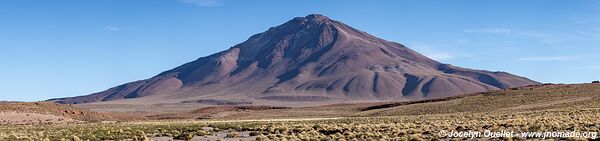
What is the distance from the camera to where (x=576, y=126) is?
96.9ft

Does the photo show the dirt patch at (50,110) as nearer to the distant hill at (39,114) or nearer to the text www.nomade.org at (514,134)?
the distant hill at (39,114)

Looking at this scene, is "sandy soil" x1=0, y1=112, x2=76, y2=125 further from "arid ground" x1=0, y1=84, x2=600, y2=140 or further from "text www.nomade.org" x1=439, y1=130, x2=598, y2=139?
"text www.nomade.org" x1=439, y1=130, x2=598, y2=139

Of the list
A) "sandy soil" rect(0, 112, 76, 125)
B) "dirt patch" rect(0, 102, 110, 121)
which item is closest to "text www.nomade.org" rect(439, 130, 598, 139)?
"sandy soil" rect(0, 112, 76, 125)

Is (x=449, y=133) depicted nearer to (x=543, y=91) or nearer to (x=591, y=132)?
(x=591, y=132)

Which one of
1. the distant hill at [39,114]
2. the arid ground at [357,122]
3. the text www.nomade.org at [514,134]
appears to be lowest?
the text www.nomade.org at [514,134]

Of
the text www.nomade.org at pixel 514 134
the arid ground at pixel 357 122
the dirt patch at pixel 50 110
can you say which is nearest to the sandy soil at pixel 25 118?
the arid ground at pixel 357 122

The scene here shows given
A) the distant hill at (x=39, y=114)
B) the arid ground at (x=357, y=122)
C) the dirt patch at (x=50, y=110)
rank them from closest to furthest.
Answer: the arid ground at (x=357, y=122) → the distant hill at (x=39, y=114) → the dirt patch at (x=50, y=110)

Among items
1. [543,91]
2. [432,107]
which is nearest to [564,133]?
[432,107]

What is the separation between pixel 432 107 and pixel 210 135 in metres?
52.0

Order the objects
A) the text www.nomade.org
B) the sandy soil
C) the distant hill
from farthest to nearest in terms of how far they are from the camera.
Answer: the distant hill, the sandy soil, the text www.nomade.org

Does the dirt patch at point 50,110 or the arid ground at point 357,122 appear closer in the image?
the arid ground at point 357,122

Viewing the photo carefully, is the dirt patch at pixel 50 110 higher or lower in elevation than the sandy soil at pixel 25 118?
higher

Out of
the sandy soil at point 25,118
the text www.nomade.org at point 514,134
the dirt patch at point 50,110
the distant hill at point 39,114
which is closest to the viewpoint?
the text www.nomade.org at point 514,134

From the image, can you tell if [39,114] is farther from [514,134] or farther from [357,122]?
[514,134]
